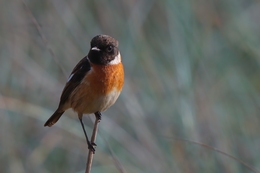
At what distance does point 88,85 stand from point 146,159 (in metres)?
0.79

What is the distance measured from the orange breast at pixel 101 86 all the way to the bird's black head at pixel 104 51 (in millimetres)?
27

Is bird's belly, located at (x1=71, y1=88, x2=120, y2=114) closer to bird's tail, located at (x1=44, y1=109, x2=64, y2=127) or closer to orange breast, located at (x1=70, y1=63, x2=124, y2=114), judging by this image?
orange breast, located at (x1=70, y1=63, x2=124, y2=114)

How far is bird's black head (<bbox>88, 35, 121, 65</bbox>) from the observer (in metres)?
2.89

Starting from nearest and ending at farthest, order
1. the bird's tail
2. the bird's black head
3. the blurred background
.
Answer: the bird's black head, the bird's tail, the blurred background

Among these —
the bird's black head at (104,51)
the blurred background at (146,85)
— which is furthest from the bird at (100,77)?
the blurred background at (146,85)

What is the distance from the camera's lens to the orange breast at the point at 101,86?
9.65ft

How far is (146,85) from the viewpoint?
3844 millimetres

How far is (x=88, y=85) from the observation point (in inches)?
117

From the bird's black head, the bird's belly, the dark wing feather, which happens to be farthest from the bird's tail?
the bird's black head

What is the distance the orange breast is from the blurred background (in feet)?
0.96

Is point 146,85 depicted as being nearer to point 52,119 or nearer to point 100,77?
point 52,119

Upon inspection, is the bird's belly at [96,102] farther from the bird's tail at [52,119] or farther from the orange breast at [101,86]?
the bird's tail at [52,119]

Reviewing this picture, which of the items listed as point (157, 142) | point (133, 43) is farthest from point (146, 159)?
point (133, 43)

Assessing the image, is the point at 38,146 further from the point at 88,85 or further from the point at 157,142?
the point at 88,85
